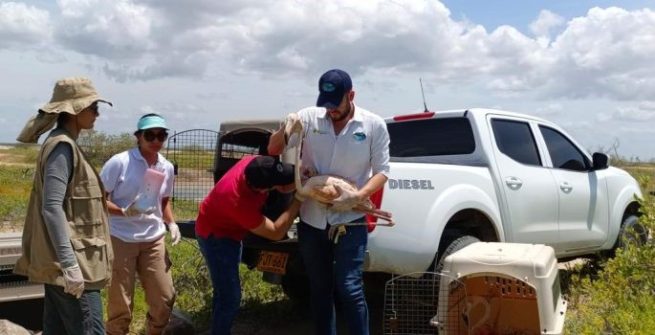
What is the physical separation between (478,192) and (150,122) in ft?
7.80

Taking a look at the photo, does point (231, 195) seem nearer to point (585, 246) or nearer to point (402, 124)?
point (402, 124)

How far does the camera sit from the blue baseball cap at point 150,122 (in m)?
4.52

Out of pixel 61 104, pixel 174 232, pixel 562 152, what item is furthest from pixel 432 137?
pixel 61 104

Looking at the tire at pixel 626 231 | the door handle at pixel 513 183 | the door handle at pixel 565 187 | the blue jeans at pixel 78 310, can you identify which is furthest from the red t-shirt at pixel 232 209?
the tire at pixel 626 231

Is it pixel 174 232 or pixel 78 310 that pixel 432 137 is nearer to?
pixel 174 232

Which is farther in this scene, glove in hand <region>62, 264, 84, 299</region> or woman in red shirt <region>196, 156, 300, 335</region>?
woman in red shirt <region>196, 156, 300, 335</region>

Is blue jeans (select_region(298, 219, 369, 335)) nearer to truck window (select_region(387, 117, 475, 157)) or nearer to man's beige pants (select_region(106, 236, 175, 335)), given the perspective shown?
man's beige pants (select_region(106, 236, 175, 335))

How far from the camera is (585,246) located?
6.41 metres

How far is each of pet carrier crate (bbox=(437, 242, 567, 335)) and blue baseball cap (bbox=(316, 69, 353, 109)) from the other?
128 centimetres

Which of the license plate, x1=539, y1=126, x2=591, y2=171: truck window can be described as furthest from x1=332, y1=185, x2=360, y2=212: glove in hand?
x1=539, y1=126, x2=591, y2=171: truck window

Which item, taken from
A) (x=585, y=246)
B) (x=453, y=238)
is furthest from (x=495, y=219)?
(x=585, y=246)

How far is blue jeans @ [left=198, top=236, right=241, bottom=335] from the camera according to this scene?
417 centimetres

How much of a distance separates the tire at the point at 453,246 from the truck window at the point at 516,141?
1018mm

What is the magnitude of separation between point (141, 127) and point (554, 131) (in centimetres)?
394
